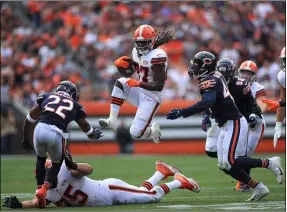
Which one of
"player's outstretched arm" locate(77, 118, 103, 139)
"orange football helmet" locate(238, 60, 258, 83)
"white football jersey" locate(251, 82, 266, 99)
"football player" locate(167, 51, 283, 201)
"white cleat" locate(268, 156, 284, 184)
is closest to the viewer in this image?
"player's outstretched arm" locate(77, 118, 103, 139)

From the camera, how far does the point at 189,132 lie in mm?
17844

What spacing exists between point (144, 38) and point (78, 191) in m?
2.35

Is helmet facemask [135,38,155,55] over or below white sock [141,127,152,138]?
over

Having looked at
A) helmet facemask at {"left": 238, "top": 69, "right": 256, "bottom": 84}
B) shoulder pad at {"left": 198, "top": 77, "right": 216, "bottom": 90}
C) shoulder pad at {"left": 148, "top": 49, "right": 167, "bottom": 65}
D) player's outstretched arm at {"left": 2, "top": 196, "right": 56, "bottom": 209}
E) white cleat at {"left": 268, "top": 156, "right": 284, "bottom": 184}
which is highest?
shoulder pad at {"left": 148, "top": 49, "right": 167, "bottom": 65}

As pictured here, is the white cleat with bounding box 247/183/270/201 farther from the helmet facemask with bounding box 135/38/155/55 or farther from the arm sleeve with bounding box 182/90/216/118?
the helmet facemask with bounding box 135/38/155/55

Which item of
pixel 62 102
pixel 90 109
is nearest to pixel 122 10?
pixel 90 109

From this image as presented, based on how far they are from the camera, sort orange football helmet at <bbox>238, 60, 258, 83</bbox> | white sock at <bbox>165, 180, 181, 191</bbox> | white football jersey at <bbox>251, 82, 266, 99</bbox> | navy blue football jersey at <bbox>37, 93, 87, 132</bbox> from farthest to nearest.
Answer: white football jersey at <bbox>251, 82, 266, 99</bbox>
orange football helmet at <bbox>238, 60, 258, 83</bbox>
white sock at <bbox>165, 180, 181, 191</bbox>
navy blue football jersey at <bbox>37, 93, 87, 132</bbox>

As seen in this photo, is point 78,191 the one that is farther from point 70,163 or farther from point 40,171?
point 40,171

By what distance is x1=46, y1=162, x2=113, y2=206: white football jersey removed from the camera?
28.1 feet

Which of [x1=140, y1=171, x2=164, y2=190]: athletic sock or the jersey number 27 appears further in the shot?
[x1=140, y1=171, x2=164, y2=190]: athletic sock

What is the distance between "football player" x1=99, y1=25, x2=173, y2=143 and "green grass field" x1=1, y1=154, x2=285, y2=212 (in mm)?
1024

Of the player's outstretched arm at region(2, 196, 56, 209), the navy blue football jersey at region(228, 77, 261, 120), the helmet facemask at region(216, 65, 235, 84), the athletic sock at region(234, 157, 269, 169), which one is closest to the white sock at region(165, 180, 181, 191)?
the athletic sock at region(234, 157, 269, 169)

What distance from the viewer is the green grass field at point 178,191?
8.66m

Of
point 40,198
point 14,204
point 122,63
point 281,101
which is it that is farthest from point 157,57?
point 14,204
